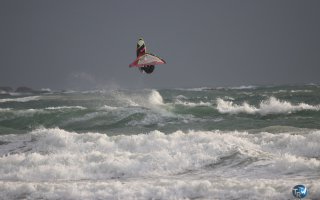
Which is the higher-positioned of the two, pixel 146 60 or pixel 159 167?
pixel 146 60

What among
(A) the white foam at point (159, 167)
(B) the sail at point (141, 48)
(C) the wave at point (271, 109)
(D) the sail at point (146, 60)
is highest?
(C) the wave at point (271, 109)

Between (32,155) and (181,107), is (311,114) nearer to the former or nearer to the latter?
(181,107)

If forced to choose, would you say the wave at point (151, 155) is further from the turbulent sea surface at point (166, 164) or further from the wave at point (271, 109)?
the wave at point (271, 109)

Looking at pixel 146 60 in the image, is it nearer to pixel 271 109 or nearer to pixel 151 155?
pixel 151 155

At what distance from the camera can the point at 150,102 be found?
40.7 m

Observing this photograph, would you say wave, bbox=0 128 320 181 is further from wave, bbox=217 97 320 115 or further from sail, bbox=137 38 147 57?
wave, bbox=217 97 320 115

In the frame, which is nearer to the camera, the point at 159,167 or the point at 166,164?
the point at 159,167

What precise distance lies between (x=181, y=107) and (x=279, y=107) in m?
6.78

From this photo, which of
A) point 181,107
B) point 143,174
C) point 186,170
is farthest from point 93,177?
point 181,107

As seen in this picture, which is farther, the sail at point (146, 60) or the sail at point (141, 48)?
the sail at point (141, 48)

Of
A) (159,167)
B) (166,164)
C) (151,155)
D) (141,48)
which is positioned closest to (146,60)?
(141,48)

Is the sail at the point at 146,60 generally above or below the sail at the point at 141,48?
below

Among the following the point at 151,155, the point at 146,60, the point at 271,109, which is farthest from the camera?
the point at 271,109

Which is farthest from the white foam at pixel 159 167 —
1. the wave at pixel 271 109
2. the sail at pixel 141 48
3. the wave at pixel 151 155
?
the wave at pixel 271 109
